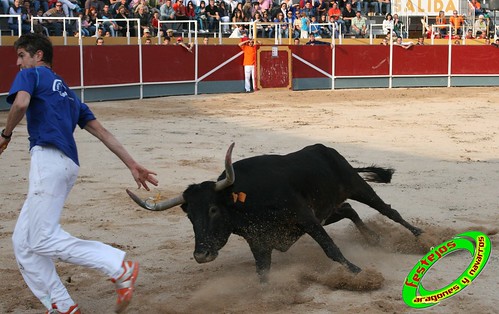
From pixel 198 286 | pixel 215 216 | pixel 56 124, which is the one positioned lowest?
pixel 198 286

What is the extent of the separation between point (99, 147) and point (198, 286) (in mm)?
6040

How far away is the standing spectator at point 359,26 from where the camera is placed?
23.3 m

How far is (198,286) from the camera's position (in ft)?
15.6

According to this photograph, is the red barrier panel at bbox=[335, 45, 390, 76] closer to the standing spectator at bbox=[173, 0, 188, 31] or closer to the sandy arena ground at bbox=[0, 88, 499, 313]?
the standing spectator at bbox=[173, 0, 188, 31]

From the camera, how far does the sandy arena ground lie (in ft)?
14.7

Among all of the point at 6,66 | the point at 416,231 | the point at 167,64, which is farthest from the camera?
the point at 167,64

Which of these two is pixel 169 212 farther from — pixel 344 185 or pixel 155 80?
pixel 155 80

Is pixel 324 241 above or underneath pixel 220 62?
underneath

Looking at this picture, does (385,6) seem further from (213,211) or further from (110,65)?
(213,211)

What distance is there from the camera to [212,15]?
2123cm

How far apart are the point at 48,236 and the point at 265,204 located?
132cm

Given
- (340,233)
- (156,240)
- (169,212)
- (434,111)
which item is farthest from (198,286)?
(434,111)

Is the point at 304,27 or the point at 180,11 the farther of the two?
the point at 304,27

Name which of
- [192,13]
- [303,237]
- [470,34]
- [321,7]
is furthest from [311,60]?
[303,237]
